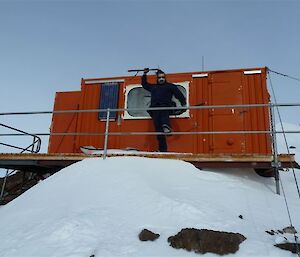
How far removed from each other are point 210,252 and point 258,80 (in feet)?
19.7

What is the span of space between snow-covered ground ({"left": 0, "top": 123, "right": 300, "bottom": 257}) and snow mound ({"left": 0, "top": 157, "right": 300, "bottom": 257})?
1 centimetres

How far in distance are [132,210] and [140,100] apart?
5.11m

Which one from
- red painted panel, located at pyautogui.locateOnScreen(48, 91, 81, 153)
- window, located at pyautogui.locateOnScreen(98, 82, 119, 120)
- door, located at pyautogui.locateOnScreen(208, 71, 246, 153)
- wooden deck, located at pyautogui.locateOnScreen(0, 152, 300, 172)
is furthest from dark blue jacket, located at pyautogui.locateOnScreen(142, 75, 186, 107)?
red painted panel, located at pyautogui.locateOnScreen(48, 91, 81, 153)

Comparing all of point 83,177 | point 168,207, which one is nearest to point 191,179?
point 168,207

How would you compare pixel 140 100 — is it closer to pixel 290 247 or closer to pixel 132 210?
pixel 132 210

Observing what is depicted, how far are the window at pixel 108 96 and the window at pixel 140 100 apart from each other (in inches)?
13.5

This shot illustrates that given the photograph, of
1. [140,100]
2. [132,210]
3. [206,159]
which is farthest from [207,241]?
[140,100]

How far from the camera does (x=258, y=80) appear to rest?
8.83 metres

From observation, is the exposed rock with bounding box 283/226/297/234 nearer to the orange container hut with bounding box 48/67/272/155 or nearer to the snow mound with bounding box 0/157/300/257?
the snow mound with bounding box 0/157/300/257

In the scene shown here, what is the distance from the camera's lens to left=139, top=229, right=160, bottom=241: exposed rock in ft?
13.6

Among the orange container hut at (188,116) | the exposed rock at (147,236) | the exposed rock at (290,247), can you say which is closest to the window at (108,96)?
the orange container hut at (188,116)

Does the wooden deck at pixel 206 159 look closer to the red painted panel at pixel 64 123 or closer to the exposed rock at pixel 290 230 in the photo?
the red painted panel at pixel 64 123

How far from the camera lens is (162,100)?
342 inches

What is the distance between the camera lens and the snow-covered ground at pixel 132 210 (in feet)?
13.3
